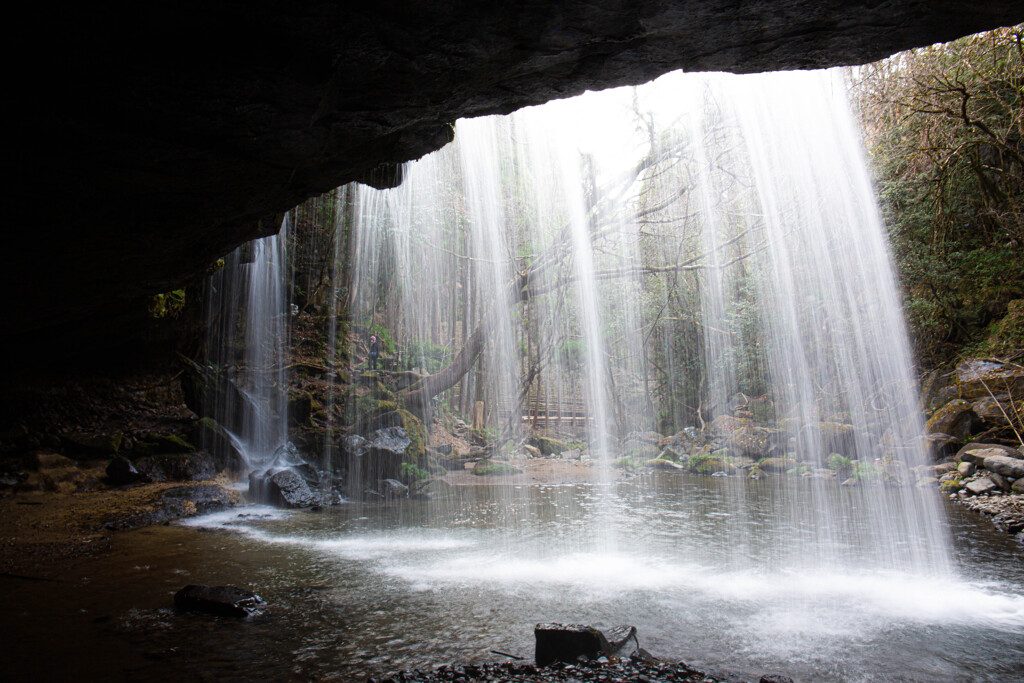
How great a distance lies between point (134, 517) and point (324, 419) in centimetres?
585

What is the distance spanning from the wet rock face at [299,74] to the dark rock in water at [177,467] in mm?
7378

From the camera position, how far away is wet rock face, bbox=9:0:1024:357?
9.00 feet

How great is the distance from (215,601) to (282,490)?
6.60 m

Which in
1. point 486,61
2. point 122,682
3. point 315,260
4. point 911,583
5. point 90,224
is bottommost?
point 911,583

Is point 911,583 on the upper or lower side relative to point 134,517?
lower

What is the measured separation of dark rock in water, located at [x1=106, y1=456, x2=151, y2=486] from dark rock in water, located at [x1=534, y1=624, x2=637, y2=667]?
9.52 metres

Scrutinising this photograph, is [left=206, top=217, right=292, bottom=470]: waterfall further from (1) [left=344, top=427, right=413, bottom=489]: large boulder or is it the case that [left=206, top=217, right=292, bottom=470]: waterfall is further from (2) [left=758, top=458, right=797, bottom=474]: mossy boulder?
(2) [left=758, top=458, right=797, bottom=474]: mossy boulder

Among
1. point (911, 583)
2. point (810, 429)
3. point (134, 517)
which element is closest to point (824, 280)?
point (810, 429)

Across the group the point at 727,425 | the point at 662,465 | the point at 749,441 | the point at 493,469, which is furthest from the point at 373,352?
the point at 727,425

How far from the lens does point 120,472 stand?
970 centimetres

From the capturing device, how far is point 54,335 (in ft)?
28.7

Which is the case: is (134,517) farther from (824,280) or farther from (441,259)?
(824,280)

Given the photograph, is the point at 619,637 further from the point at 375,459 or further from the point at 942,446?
the point at 942,446

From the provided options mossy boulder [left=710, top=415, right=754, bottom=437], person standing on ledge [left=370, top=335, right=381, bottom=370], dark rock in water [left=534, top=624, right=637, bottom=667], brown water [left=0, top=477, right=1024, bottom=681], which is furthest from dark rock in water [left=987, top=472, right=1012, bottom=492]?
person standing on ledge [left=370, top=335, right=381, bottom=370]
